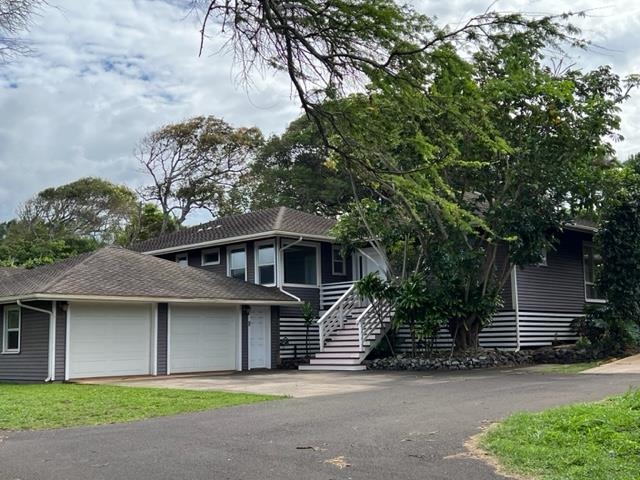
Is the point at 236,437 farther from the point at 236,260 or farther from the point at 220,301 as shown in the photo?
the point at 236,260

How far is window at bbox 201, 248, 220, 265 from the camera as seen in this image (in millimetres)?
26064

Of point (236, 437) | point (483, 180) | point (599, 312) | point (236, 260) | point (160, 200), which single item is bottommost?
point (236, 437)

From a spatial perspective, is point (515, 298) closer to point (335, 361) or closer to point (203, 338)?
point (335, 361)

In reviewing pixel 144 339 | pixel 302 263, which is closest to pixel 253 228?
pixel 302 263

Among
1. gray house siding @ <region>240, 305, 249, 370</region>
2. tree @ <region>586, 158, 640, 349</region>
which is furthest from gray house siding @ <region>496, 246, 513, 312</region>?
gray house siding @ <region>240, 305, 249, 370</region>

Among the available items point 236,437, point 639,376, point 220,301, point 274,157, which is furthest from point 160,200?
point 236,437

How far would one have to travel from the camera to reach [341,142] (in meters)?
8.00

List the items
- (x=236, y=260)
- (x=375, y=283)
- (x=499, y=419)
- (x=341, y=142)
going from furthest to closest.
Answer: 1. (x=236, y=260)
2. (x=375, y=283)
3. (x=499, y=419)
4. (x=341, y=142)

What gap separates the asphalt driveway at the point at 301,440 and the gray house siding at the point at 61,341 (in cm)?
868

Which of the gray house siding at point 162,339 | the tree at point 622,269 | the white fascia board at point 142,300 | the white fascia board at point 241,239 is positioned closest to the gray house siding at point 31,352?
the white fascia board at point 142,300

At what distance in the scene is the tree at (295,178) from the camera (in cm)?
3903

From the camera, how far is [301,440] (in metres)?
8.19

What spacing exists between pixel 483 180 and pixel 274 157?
2475cm

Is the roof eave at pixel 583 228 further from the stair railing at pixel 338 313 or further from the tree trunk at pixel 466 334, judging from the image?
the stair railing at pixel 338 313
